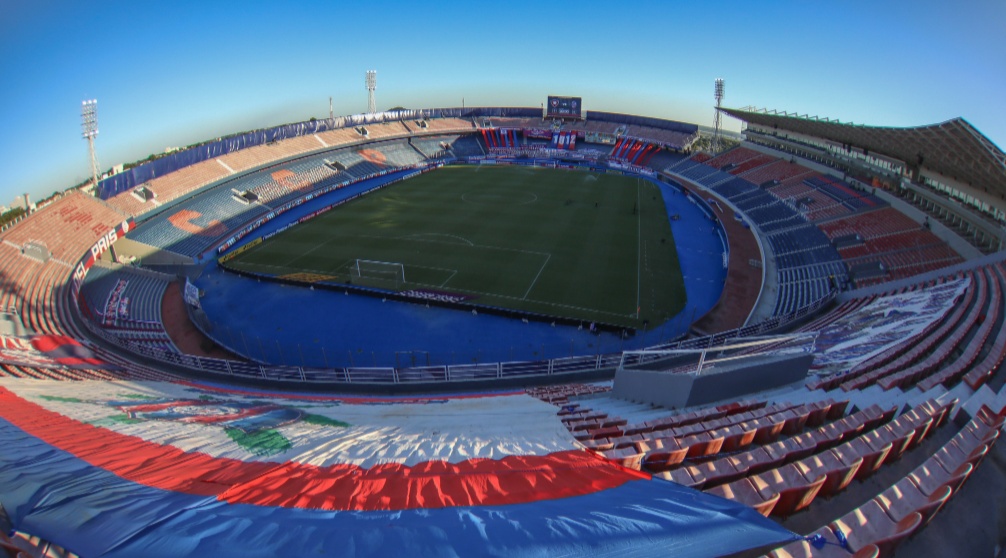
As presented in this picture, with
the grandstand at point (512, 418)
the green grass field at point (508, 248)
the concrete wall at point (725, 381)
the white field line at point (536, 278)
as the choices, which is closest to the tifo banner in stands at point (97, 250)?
the grandstand at point (512, 418)

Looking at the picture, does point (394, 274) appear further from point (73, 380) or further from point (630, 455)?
point (630, 455)

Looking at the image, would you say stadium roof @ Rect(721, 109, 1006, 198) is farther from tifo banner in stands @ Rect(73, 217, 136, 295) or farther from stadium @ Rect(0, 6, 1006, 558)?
tifo banner in stands @ Rect(73, 217, 136, 295)

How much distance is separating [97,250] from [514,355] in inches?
1045

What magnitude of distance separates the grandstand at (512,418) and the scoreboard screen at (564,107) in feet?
158

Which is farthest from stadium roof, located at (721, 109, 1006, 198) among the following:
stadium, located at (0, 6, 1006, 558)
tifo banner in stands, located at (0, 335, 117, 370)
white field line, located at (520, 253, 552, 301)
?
tifo banner in stands, located at (0, 335, 117, 370)

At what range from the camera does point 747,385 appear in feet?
37.0

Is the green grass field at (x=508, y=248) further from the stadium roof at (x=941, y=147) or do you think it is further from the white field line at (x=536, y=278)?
the stadium roof at (x=941, y=147)

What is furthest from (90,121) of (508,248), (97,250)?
(508,248)

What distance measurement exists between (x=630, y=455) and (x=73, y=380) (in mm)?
17280

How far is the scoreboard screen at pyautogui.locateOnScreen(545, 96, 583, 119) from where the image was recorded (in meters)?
78.4

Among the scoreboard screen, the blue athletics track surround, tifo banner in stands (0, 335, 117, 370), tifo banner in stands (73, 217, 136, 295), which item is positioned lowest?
the blue athletics track surround

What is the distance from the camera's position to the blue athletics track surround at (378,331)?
22.9 meters

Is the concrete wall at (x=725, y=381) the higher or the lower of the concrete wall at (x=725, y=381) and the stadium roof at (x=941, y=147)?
the lower

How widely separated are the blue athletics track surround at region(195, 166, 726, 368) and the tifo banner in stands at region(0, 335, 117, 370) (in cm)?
569
